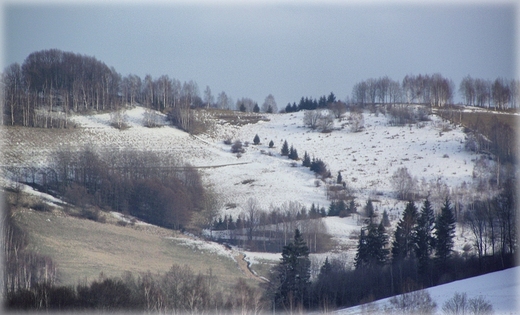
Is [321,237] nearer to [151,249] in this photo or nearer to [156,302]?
[151,249]

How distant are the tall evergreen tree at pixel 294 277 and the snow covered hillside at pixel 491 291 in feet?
18.4

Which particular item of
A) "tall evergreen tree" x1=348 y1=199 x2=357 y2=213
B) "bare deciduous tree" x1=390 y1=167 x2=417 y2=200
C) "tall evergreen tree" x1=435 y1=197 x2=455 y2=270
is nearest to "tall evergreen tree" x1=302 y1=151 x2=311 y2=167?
"bare deciduous tree" x1=390 y1=167 x2=417 y2=200

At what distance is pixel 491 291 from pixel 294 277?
39.0 feet

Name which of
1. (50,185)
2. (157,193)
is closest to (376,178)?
(157,193)

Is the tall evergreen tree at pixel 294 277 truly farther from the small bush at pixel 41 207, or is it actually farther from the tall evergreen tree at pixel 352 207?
the small bush at pixel 41 207

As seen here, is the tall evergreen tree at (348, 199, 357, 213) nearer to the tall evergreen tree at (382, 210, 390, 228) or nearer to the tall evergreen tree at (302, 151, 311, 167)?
the tall evergreen tree at (382, 210, 390, 228)

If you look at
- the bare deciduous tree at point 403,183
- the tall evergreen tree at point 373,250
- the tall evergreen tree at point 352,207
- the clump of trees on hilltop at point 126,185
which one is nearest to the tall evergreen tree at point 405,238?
the tall evergreen tree at point 373,250

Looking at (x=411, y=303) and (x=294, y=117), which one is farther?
(x=294, y=117)

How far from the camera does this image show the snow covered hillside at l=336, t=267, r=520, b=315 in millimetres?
19625

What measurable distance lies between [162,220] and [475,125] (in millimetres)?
47189

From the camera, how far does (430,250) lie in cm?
3600

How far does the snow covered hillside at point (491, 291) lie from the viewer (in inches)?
773

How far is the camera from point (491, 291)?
22250mm

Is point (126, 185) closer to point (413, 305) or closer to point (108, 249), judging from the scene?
point (108, 249)
